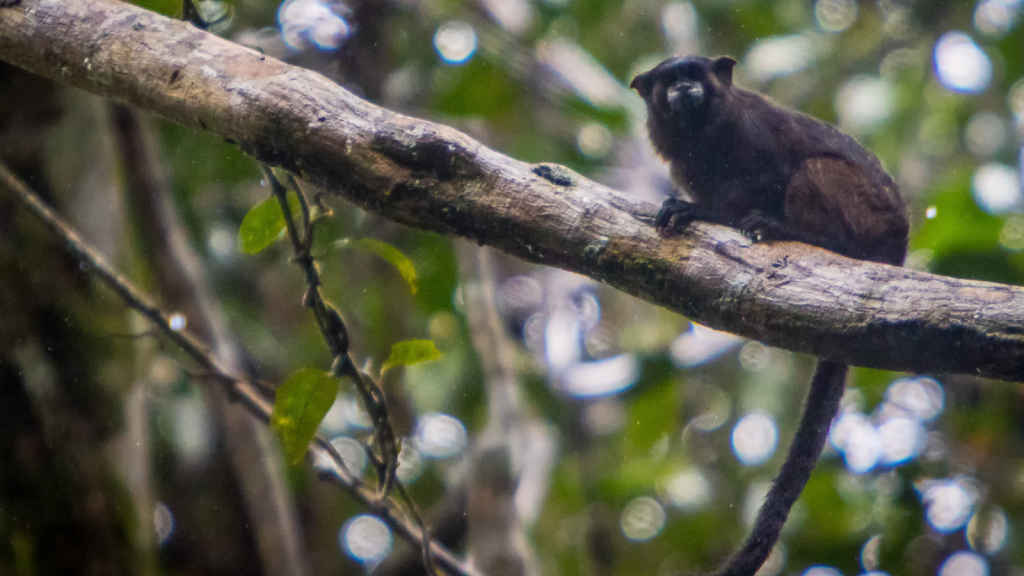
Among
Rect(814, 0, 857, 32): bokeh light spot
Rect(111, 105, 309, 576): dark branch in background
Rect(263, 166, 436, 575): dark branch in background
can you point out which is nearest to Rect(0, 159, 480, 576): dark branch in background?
Rect(263, 166, 436, 575): dark branch in background

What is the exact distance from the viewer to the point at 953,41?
592cm

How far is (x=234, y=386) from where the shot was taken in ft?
8.20

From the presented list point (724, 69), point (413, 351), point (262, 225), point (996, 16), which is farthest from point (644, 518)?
point (996, 16)

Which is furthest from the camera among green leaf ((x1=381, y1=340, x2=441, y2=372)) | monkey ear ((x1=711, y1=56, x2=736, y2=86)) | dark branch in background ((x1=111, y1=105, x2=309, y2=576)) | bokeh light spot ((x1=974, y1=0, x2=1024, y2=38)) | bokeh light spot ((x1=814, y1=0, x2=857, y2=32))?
bokeh light spot ((x1=814, y1=0, x2=857, y2=32))

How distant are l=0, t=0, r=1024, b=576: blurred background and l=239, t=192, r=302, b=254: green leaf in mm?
1218

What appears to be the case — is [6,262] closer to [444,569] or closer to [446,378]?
[444,569]

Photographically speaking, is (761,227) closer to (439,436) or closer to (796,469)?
(796,469)

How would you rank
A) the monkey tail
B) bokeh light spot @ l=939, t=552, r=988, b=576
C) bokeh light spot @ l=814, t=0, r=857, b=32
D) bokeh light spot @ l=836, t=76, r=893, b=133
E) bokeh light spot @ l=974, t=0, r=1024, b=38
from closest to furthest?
the monkey tail < bokeh light spot @ l=939, t=552, r=988, b=576 < bokeh light spot @ l=974, t=0, r=1024, b=38 < bokeh light spot @ l=836, t=76, r=893, b=133 < bokeh light spot @ l=814, t=0, r=857, b=32

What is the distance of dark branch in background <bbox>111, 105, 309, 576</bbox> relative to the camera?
151 inches

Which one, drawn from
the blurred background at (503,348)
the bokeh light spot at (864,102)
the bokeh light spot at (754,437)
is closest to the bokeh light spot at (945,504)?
the blurred background at (503,348)

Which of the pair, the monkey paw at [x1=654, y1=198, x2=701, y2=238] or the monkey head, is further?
the monkey head

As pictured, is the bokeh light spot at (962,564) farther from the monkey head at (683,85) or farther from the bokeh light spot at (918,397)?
the monkey head at (683,85)

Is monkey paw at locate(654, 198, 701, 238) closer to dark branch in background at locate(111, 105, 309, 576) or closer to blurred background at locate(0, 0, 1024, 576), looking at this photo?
blurred background at locate(0, 0, 1024, 576)

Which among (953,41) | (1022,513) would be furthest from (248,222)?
(953,41)
